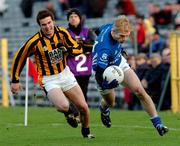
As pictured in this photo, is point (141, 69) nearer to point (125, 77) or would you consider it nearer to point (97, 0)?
point (97, 0)

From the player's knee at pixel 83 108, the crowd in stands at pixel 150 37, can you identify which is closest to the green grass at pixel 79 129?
the player's knee at pixel 83 108

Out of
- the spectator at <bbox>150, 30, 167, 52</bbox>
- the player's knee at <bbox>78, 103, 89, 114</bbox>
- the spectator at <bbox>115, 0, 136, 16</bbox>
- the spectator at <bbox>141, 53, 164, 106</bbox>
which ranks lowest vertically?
the spectator at <bbox>141, 53, 164, 106</bbox>

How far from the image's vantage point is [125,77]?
1429 cm

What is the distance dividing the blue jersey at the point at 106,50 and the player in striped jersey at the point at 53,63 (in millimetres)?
483

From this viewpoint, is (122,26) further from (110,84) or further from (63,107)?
(63,107)

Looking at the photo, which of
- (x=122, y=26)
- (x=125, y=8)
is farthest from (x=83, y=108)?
(x=125, y=8)

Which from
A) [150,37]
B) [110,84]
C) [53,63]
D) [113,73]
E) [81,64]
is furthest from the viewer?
[150,37]

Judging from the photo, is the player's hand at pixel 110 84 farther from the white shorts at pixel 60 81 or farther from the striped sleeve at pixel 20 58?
the striped sleeve at pixel 20 58

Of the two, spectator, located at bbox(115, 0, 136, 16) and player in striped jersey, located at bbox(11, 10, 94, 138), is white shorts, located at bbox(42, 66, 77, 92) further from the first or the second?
spectator, located at bbox(115, 0, 136, 16)

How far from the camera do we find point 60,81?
45.4 ft

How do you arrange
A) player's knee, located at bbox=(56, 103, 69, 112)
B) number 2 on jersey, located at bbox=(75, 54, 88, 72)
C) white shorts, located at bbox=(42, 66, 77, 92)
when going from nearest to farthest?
player's knee, located at bbox=(56, 103, 69, 112) < white shorts, located at bbox=(42, 66, 77, 92) < number 2 on jersey, located at bbox=(75, 54, 88, 72)

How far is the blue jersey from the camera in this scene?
46.3ft

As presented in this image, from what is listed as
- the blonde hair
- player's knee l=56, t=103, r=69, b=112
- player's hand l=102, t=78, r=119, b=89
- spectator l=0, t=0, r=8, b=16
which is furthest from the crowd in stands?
player's knee l=56, t=103, r=69, b=112

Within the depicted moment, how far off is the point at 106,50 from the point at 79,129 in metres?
2.70
